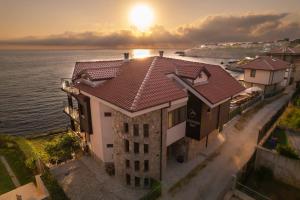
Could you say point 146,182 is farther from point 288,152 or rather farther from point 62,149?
point 288,152

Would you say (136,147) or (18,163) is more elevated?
(136,147)

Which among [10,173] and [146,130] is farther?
[10,173]

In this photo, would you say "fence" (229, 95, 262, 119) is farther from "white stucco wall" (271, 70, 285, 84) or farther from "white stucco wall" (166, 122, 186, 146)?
"white stucco wall" (166, 122, 186, 146)

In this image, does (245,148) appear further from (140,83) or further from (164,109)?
(140,83)

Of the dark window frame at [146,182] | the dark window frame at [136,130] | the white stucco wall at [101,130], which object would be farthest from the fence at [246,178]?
the white stucco wall at [101,130]

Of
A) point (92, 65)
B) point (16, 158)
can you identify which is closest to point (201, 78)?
point (92, 65)

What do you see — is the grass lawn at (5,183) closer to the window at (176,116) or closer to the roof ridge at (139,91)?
the roof ridge at (139,91)

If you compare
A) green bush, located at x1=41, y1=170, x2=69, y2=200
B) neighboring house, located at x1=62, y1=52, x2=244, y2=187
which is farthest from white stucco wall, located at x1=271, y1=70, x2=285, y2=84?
green bush, located at x1=41, y1=170, x2=69, y2=200
